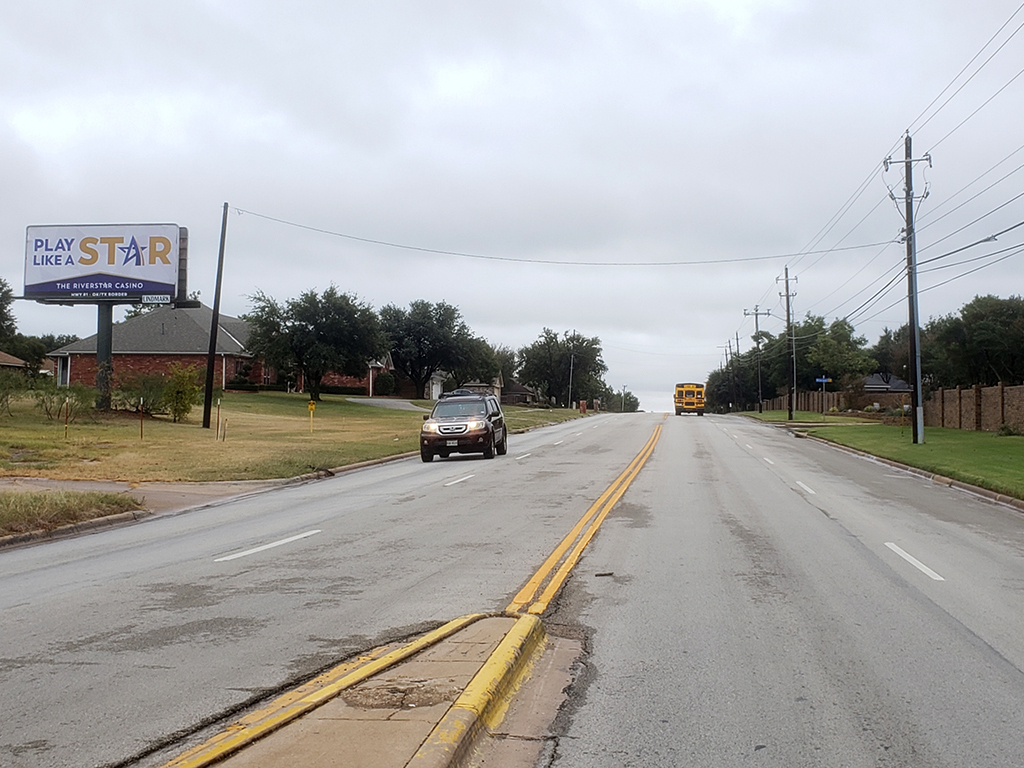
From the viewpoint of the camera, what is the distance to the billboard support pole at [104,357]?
3731 centimetres

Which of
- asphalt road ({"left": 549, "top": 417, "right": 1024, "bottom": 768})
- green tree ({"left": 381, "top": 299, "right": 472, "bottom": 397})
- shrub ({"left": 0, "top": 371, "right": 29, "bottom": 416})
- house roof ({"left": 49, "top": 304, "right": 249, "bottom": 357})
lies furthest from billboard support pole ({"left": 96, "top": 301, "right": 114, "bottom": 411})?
green tree ({"left": 381, "top": 299, "right": 472, "bottom": 397})

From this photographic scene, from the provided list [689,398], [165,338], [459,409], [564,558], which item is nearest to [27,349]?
[165,338]

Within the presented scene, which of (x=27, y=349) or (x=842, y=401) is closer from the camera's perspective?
(x=842, y=401)

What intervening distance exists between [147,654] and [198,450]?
2144cm

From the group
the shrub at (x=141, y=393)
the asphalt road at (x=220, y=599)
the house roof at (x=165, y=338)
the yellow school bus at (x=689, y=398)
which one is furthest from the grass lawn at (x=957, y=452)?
the house roof at (x=165, y=338)

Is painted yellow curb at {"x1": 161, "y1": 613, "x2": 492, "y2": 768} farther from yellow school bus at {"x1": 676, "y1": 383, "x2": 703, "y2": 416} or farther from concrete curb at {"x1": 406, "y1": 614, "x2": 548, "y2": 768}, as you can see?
yellow school bus at {"x1": 676, "y1": 383, "x2": 703, "y2": 416}

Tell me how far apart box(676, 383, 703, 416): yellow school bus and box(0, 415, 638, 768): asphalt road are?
7015 cm

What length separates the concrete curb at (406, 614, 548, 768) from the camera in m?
4.34

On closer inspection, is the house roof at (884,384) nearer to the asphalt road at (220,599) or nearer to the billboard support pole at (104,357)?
the billboard support pole at (104,357)

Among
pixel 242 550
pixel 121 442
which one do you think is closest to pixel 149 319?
pixel 121 442

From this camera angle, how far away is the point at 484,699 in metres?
5.13

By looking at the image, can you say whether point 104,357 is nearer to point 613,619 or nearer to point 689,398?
point 613,619

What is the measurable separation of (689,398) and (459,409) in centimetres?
5986

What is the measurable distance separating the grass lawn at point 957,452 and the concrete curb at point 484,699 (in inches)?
599
